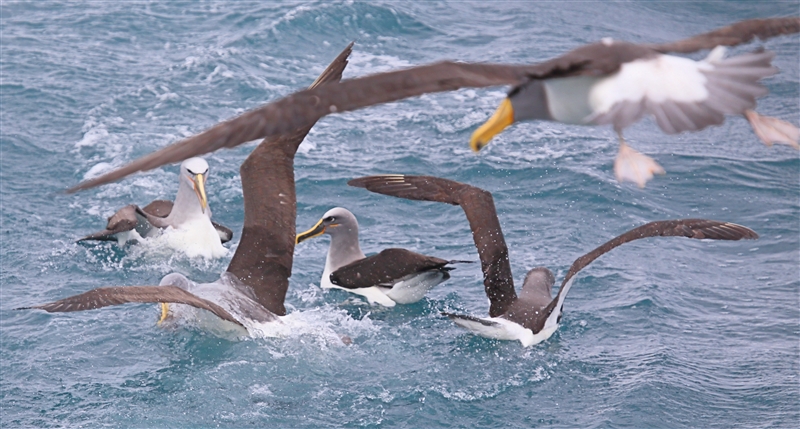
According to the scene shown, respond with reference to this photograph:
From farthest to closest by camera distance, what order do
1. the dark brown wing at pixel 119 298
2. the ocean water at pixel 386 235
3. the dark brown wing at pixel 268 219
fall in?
the dark brown wing at pixel 268 219 < the ocean water at pixel 386 235 < the dark brown wing at pixel 119 298

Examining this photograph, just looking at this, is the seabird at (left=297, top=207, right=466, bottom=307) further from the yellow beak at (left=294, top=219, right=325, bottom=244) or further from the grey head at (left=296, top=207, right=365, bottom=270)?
the yellow beak at (left=294, top=219, right=325, bottom=244)

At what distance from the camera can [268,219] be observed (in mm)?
9320

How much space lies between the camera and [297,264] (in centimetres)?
1136

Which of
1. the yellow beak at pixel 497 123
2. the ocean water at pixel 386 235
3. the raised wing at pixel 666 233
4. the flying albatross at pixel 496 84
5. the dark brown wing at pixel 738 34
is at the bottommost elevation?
the ocean water at pixel 386 235

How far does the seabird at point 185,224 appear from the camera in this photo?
10.8 meters

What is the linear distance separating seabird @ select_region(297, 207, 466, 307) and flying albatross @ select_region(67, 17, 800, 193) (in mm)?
4049

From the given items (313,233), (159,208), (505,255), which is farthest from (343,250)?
(159,208)

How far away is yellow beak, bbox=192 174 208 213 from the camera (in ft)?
35.2

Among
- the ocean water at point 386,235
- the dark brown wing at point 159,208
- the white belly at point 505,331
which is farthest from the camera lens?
the dark brown wing at point 159,208

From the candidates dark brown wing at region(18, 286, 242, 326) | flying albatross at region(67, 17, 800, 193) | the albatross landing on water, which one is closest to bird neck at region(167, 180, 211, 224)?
the albatross landing on water

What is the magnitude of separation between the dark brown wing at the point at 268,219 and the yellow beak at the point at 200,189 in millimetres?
1488

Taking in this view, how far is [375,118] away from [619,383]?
7.33 m

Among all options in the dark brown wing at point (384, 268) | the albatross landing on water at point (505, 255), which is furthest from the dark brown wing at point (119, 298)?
the albatross landing on water at point (505, 255)

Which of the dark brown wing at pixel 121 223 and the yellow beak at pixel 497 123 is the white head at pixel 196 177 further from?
the yellow beak at pixel 497 123
